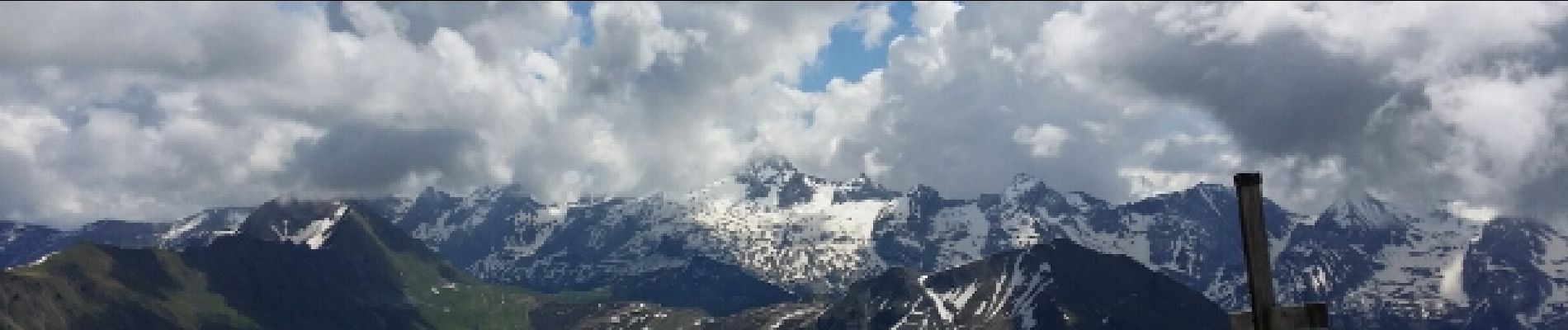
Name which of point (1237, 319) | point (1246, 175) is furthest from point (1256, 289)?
point (1246, 175)

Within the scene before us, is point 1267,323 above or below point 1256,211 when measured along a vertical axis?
below

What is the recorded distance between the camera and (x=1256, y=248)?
1488 centimetres

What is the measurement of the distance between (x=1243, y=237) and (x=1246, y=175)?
2.80 feet

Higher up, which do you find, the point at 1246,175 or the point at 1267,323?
the point at 1246,175

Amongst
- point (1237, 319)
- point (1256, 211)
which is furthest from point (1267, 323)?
point (1256, 211)

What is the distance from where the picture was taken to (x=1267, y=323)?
50.3 ft

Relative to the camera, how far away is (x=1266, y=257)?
14.9 m

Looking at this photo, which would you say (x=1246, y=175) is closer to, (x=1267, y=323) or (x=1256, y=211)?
(x=1256, y=211)

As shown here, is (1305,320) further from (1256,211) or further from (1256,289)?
(1256,211)

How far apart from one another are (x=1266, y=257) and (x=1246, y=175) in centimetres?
110

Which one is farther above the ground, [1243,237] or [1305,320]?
[1243,237]

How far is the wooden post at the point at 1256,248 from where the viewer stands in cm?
1468

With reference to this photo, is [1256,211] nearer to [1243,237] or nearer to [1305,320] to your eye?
[1243,237]

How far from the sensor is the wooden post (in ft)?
48.2
